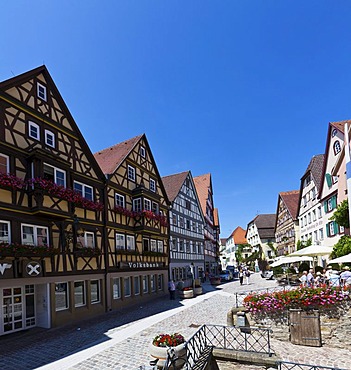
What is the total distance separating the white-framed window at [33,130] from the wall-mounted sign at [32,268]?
621 centimetres

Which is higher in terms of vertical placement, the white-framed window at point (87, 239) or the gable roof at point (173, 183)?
the gable roof at point (173, 183)

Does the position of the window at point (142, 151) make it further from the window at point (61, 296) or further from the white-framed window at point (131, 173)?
the window at point (61, 296)

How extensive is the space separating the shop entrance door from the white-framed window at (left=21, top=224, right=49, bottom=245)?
7.27ft

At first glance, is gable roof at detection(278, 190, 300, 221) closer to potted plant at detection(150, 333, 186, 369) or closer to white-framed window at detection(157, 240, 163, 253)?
white-framed window at detection(157, 240, 163, 253)

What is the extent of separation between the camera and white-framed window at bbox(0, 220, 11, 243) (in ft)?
46.3

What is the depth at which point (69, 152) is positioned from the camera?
19.0m

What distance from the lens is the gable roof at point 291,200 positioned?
48562 millimetres

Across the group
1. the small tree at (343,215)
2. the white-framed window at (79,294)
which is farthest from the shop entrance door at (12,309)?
the small tree at (343,215)

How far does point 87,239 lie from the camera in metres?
19.5

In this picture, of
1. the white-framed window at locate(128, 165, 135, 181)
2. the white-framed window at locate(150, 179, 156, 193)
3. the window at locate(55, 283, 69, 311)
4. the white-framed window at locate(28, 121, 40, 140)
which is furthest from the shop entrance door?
the white-framed window at locate(150, 179, 156, 193)

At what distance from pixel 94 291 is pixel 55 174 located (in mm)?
7490

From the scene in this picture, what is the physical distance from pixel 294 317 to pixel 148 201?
49.6ft

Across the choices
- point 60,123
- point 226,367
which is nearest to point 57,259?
point 60,123

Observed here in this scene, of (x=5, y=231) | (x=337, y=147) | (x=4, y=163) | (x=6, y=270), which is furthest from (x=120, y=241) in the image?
(x=337, y=147)
